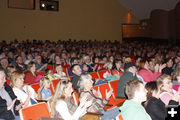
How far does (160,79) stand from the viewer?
355 centimetres

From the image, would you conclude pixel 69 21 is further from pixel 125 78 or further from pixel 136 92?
pixel 136 92

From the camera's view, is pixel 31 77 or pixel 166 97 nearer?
pixel 166 97

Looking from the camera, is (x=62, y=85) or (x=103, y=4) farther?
(x=103, y=4)

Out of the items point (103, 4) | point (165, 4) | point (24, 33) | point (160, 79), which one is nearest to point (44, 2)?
point (24, 33)

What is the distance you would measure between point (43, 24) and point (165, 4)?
881 centimetres

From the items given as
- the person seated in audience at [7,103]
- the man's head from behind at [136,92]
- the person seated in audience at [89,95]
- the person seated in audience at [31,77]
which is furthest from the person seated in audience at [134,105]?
the person seated in audience at [31,77]

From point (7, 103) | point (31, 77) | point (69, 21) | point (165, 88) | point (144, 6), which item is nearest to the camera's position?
point (7, 103)

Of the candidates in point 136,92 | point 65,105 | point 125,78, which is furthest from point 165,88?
point 65,105

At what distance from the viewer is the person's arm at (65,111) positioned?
109 inches

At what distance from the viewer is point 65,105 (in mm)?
2885

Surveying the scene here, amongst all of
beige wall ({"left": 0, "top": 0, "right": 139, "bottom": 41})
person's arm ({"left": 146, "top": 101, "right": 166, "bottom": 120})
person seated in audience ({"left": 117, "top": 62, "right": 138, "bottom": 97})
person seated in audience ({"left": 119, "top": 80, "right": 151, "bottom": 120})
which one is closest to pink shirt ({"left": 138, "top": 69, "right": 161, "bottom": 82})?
person seated in audience ({"left": 117, "top": 62, "right": 138, "bottom": 97})

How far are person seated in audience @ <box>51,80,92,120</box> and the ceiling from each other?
49.3 feet

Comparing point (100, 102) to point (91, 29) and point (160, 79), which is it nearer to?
point (160, 79)

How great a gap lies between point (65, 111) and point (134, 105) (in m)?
0.87
